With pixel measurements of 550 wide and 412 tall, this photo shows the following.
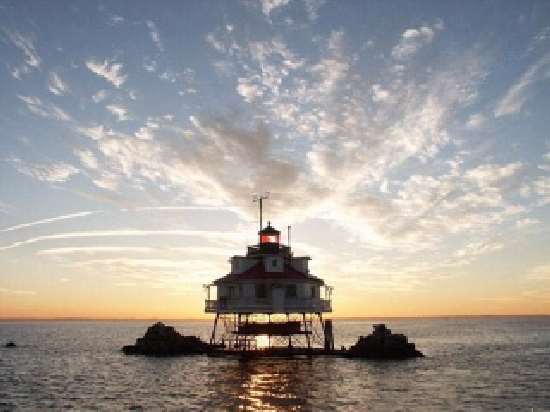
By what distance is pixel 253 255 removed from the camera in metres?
61.3

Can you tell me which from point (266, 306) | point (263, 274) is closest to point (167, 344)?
point (266, 306)

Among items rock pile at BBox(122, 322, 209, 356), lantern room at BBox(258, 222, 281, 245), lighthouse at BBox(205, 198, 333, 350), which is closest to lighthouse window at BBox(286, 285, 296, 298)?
lighthouse at BBox(205, 198, 333, 350)

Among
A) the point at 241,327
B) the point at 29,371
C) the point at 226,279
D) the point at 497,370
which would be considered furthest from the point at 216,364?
the point at 497,370

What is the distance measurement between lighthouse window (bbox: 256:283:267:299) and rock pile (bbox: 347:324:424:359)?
12.4 meters

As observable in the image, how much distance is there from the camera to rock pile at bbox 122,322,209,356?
70562 mm

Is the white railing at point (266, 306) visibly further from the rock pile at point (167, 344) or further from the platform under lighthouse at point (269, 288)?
the rock pile at point (167, 344)

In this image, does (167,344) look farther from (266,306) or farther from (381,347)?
(381,347)

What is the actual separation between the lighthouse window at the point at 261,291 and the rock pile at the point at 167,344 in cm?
1464

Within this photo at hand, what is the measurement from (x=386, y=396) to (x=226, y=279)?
21559 mm

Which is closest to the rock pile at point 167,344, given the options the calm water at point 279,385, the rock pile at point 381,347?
the calm water at point 279,385

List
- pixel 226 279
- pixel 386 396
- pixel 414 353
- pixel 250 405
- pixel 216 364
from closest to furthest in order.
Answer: pixel 250 405, pixel 386 396, pixel 226 279, pixel 216 364, pixel 414 353

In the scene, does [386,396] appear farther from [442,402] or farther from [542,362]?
[542,362]

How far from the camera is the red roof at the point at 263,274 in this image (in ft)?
189

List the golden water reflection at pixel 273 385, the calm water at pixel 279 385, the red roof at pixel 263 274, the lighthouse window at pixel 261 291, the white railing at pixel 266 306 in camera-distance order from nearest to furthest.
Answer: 1. the golden water reflection at pixel 273 385
2. the calm water at pixel 279 385
3. the white railing at pixel 266 306
4. the red roof at pixel 263 274
5. the lighthouse window at pixel 261 291
